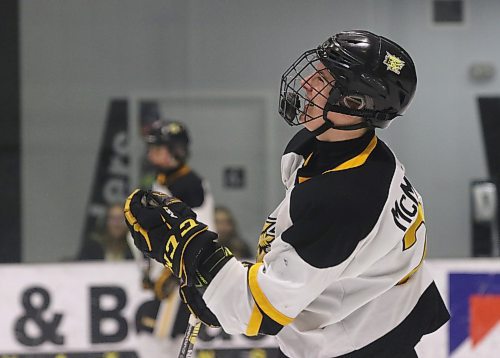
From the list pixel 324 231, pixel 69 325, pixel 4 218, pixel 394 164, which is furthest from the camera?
pixel 4 218

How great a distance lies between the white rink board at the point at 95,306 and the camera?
3.52 meters

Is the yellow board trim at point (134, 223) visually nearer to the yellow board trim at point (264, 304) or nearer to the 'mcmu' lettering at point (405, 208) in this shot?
the yellow board trim at point (264, 304)

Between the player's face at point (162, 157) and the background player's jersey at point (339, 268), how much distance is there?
196cm

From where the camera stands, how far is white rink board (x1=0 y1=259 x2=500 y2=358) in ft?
11.5

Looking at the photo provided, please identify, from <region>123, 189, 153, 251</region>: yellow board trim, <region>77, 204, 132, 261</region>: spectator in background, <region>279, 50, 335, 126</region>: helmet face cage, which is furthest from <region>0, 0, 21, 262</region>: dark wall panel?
<region>279, 50, 335, 126</region>: helmet face cage

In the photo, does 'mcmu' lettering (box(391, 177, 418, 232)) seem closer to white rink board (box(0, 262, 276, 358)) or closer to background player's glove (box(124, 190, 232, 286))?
background player's glove (box(124, 190, 232, 286))

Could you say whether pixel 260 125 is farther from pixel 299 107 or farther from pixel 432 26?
pixel 299 107

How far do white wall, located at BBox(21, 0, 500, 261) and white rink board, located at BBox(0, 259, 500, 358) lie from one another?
0.49 metres

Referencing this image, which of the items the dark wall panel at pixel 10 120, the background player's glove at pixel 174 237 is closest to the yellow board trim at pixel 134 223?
the background player's glove at pixel 174 237

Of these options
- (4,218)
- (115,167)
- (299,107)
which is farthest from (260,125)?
(299,107)

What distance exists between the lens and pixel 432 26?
4109mm

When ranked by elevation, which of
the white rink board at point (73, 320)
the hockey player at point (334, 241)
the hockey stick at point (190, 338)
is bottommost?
the white rink board at point (73, 320)

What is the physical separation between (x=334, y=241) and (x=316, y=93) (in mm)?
263

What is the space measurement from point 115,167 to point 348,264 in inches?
107
